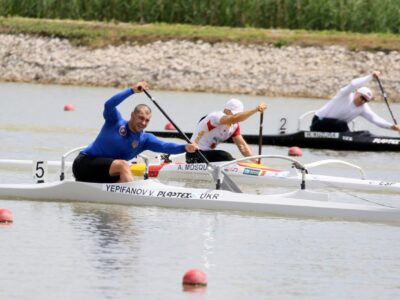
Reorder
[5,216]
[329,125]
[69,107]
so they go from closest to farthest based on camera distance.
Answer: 1. [5,216]
2. [329,125]
3. [69,107]

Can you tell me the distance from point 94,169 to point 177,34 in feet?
98.1

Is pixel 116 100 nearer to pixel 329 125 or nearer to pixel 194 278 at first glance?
pixel 194 278

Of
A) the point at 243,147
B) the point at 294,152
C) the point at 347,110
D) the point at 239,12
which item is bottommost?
the point at 294,152

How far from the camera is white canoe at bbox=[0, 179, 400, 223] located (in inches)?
827

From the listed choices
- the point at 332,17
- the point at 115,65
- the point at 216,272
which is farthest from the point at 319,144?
the point at 332,17

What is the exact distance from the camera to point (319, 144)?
105ft

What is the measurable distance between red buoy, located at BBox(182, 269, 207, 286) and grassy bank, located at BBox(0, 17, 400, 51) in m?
34.1

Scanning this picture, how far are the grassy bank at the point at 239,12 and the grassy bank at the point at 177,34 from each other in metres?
1.43

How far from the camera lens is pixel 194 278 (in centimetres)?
1585

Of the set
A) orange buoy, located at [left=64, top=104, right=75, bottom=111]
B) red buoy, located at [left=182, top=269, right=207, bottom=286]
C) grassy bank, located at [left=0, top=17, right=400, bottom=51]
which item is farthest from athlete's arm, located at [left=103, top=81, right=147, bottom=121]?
grassy bank, located at [left=0, top=17, right=400, bottom=51]

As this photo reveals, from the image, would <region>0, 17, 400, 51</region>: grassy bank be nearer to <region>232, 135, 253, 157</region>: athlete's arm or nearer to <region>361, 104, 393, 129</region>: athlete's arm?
<region>361, 104, 393, 129</region>: athlete's arm

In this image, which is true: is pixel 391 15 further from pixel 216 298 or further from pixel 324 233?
pixel 216 298

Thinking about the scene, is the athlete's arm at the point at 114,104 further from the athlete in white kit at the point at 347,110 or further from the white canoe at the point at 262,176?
the athlete in white kit at the point at 347,110

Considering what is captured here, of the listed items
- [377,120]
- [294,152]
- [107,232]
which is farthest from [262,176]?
[107,232]
